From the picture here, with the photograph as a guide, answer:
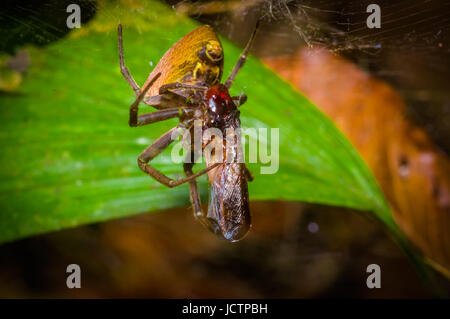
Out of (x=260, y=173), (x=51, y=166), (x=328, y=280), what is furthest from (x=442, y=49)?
(x=51, y=166)

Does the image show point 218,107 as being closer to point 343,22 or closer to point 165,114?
point 165,114

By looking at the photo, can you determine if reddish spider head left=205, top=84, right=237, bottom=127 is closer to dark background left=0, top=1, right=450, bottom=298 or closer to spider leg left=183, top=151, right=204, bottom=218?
spider leg left=183, top=151, right=204, bottom=218

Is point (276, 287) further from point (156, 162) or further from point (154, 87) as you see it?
point (154, 87)

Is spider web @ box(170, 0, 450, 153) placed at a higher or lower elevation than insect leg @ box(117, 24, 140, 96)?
higher

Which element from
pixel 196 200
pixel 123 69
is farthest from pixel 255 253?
pixel 123 69

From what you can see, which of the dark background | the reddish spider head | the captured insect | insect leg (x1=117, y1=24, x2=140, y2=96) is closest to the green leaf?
insect leg (x1=117, y1=24, x2=140, y2=96)

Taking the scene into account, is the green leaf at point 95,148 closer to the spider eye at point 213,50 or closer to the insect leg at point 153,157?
the insect leg at point 153,157
